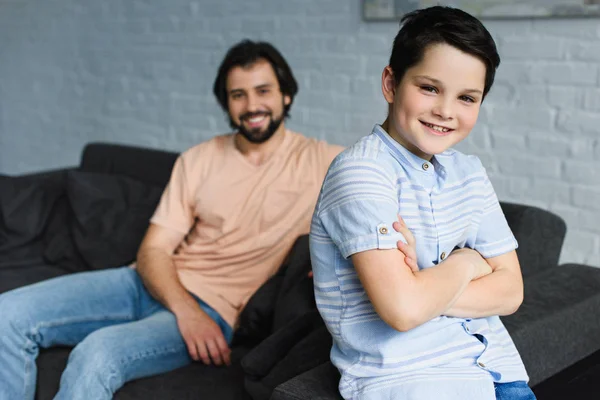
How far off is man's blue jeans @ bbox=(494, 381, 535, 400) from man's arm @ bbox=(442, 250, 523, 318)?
127 millimetres

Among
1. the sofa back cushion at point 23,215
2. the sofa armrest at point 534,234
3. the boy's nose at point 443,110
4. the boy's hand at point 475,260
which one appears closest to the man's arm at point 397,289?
the boy's hand at point 475,260

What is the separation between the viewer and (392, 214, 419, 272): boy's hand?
1.36m

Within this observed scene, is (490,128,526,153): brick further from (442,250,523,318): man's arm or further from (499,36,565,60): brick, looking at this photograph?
(442,250,523,318): man's arm

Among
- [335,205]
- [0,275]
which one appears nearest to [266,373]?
[335,205]

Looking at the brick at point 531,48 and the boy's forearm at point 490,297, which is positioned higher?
the brick at point 531,48

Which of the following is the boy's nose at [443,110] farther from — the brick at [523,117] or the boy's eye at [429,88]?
the brick at [523,117]

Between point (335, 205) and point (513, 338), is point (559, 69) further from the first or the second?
point (335, 205)

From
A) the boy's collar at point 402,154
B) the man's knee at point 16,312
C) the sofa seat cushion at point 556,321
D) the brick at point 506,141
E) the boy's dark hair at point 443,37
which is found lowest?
the man's knee at point 16,312

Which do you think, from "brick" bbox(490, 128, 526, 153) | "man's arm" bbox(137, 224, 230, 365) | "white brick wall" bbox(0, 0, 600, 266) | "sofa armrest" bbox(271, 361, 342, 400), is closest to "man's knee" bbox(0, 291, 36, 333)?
"man's arm" bbox(137, 224, 230, 365)

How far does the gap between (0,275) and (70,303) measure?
0.64 metres

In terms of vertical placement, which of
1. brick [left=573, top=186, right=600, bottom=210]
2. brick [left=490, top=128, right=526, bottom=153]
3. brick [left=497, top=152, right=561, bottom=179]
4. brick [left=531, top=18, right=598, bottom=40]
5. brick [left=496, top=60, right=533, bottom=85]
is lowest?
brick [left=573, top=186, right=600, bottom=210]

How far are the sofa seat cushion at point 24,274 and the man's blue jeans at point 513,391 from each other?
→ 1798 millimetres

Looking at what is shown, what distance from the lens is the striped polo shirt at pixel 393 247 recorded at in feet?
4.48

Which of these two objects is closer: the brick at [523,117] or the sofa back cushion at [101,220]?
the brick at [523,117]
